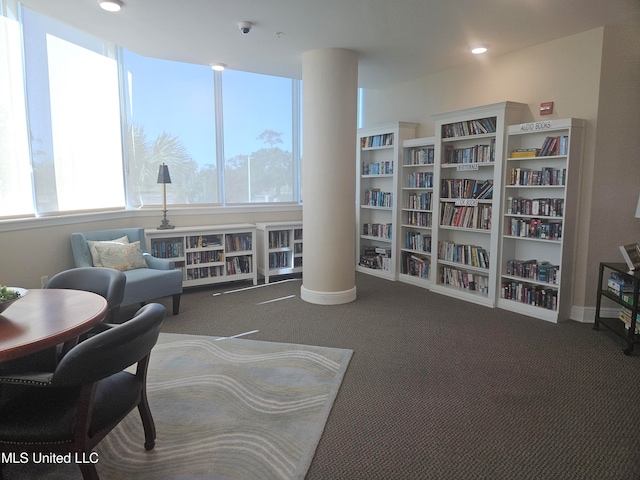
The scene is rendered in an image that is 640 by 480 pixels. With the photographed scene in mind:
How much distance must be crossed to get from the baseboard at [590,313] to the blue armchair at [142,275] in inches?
160

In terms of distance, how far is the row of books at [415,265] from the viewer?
5.67 metres

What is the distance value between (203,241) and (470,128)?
11.6ft

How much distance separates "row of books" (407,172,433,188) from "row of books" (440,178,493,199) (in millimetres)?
244

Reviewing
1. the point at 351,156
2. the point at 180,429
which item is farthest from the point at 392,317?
the point at 180,429

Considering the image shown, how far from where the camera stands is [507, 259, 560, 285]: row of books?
4.29 metres

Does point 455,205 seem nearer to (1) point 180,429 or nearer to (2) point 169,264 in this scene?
(2) point 169,264

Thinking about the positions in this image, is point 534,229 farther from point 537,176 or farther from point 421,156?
point 421,156

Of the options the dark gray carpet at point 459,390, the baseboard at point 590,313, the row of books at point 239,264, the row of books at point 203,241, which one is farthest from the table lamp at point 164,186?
the baseboard at point 590,313

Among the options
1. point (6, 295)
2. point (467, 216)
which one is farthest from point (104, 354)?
point (467, 216)

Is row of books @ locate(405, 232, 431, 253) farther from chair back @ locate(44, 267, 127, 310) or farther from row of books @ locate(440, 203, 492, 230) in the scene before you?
chair back @ locate(44, 267, 127, 310)

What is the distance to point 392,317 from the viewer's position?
4398mm

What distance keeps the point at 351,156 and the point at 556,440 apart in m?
3.31

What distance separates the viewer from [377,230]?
20.8ft

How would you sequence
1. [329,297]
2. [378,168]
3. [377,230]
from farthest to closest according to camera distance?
[377,230]
[378,168]
[329,297]
